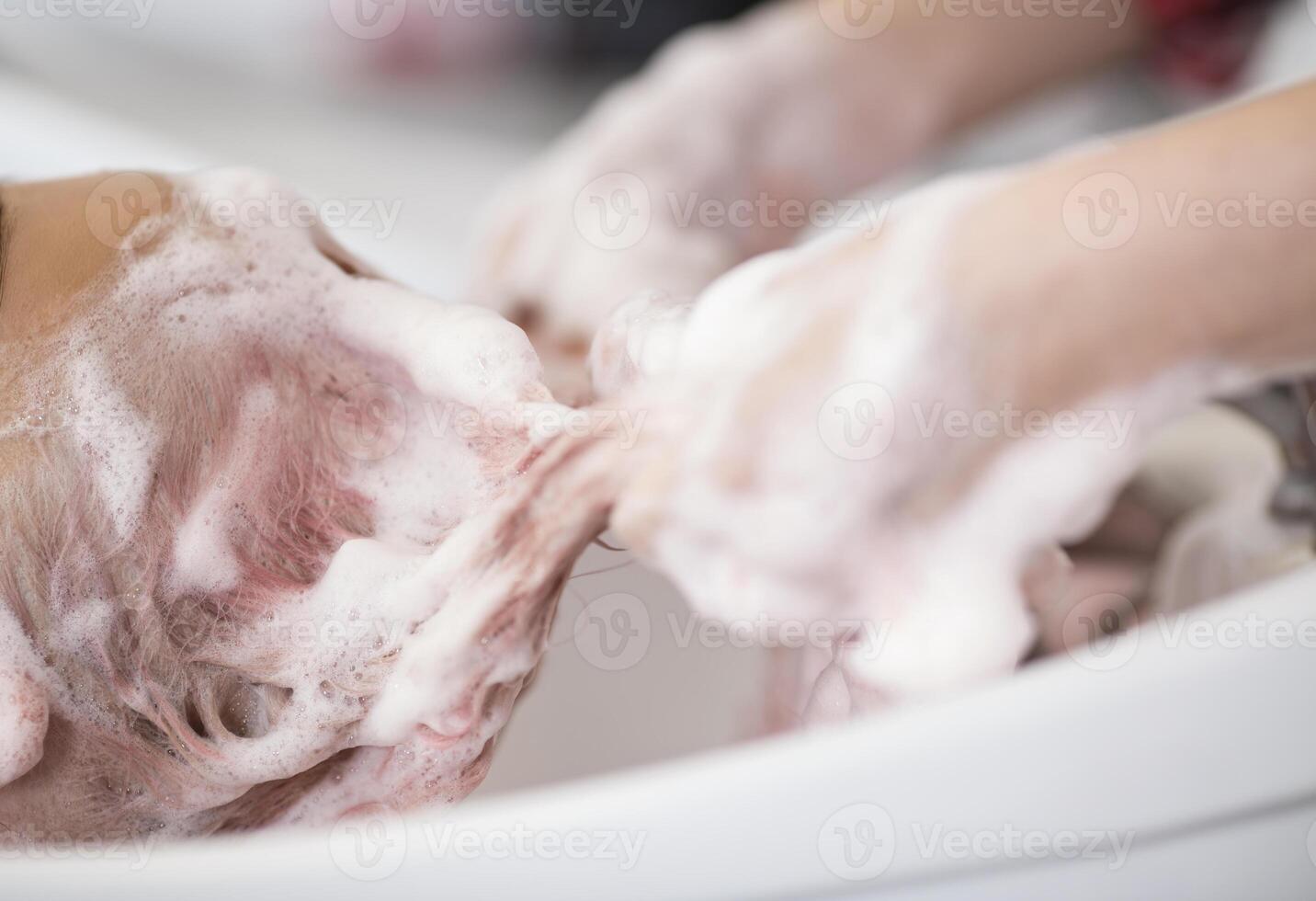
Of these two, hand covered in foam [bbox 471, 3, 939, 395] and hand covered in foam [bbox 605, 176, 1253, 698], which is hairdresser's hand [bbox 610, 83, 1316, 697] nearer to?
hand covered in foam [bbox 605, 176, 1253, 698]

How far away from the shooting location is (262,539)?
1.68ft

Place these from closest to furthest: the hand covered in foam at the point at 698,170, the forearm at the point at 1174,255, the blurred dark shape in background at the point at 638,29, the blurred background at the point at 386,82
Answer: the forearm at the point at 1174,255
the hand covered in foam at the point at 698,170
the blurred background at the point at 386,82
the blurred dark shape in background at the point at 638,29

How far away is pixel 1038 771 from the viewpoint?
43 centimetres

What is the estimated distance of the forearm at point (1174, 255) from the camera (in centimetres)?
41

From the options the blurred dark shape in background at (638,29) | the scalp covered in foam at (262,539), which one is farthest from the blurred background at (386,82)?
the scalp covered in foam at (262,539)

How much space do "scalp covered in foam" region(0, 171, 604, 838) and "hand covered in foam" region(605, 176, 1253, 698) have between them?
61 millimetres

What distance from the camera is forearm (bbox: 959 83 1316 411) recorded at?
41cm

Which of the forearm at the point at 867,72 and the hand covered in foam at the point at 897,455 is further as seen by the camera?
the forearm at the point at 867,72

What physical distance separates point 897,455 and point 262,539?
11.1 inches

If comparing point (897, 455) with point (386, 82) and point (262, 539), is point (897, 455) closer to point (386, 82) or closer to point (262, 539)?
point (262, 539)

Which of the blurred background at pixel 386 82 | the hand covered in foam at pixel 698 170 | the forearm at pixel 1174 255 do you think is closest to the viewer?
the forearm at pixel 1174 255

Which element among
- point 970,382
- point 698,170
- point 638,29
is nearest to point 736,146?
point 698,170

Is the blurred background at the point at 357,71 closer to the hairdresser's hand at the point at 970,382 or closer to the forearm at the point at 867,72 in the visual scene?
the forearm at the point at 867,72

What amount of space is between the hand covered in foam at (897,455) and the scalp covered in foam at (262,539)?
6cm
